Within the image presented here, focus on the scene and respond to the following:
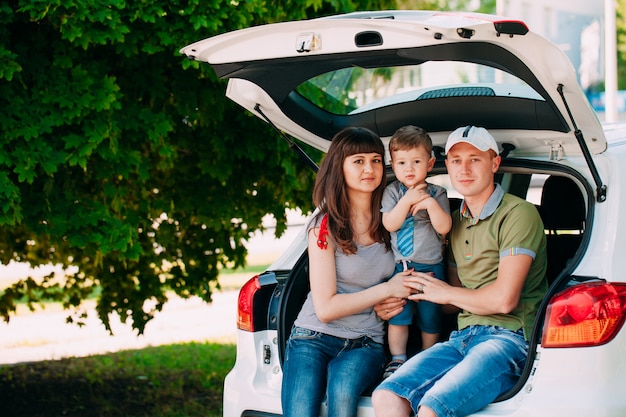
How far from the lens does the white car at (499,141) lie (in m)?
3.19

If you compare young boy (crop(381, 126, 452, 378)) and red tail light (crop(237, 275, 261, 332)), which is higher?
young boy (crop(381, 126, 452, 378))

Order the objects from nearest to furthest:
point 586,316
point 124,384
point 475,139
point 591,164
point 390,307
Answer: point 586,316 < point 591,164 < point 475,139 < point 390,307 < point 124,384

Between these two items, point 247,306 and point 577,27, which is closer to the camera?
point 247,306

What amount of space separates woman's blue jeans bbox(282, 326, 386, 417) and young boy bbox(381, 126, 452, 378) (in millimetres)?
137

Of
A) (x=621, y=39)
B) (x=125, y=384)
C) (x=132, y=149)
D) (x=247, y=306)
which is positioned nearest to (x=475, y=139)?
(x=247, y=306)

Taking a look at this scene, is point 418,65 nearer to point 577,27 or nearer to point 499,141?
point 499,141

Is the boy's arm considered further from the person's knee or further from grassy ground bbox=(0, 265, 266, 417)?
grassy ground bbox=(0, 265, 266, 417)

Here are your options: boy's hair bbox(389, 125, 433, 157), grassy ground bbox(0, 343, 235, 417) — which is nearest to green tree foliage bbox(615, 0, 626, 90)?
grassy ground bbox(0, 343, 235, 417)

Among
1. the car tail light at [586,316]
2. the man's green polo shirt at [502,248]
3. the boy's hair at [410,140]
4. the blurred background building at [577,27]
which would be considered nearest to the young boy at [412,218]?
the boy's hair at [410,140]

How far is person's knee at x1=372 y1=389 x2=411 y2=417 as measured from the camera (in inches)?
136

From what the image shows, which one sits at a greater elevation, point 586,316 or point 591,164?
point 591,164

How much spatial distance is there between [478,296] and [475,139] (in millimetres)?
642

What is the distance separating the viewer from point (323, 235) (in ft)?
12.6

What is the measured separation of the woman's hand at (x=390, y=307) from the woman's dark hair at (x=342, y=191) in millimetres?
240
